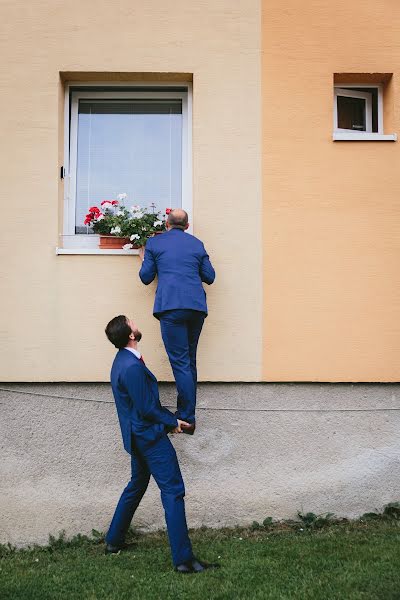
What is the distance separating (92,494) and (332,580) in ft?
8.26

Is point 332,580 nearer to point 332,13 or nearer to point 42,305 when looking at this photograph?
point 42,305

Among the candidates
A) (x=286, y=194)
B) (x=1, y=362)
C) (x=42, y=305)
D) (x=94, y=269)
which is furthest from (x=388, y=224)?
(x=1, y=362)

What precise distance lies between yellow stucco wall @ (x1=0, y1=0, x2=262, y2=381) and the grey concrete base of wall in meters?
0.31

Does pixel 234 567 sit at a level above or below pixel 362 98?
below

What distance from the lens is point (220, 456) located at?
696 cm

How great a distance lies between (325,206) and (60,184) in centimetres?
254

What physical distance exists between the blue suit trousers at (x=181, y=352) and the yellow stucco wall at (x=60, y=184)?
556 mm

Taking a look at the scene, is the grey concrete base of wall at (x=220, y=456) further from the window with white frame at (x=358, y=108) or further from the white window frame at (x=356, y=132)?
the window with white frame at (x=358, y=108)

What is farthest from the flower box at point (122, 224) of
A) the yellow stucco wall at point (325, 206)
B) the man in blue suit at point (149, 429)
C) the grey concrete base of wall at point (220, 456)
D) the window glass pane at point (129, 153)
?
the man in blue suit at point (149, 429)

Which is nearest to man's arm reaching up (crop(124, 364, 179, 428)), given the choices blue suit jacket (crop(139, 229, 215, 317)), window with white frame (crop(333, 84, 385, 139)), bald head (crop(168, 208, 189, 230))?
blue suit jacket (crop(139, 229, 215, 317))

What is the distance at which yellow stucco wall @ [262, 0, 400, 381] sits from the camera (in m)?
7.01

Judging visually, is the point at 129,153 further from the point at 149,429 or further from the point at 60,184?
the point at 149,429

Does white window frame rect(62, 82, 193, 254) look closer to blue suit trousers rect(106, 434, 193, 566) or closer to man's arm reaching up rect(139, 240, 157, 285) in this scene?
man's arm reaching up rect(139, 240, 157, 285)

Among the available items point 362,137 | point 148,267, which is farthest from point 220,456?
point 362,137
